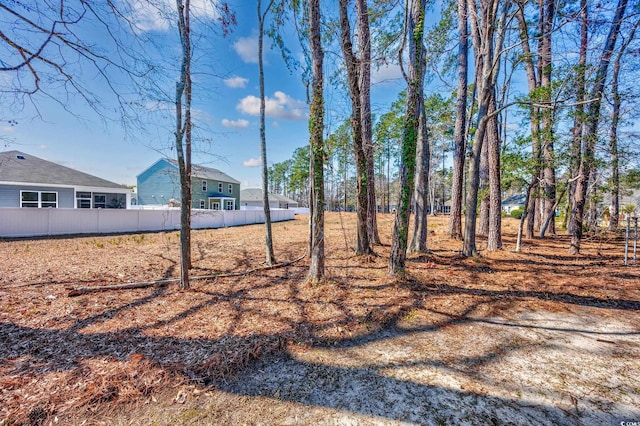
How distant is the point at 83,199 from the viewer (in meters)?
14.5

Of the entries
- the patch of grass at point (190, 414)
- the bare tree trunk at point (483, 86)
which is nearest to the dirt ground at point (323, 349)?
the patch of grass at point (190, 414)

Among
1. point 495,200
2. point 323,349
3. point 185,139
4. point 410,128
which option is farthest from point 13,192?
point 495,200

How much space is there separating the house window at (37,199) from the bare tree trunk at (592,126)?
845 inches

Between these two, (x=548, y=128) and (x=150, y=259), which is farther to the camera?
(x=548, y=128)

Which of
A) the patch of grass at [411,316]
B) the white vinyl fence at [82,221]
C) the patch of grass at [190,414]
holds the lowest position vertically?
the patch of grass at [190,414]

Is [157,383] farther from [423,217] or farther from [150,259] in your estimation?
[423,217]

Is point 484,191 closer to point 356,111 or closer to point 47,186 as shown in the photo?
point 356,111

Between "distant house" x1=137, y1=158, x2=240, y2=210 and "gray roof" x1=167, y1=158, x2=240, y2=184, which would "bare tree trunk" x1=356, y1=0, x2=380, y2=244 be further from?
"distant house" x1=137, y1=158, x2=240, y2=210

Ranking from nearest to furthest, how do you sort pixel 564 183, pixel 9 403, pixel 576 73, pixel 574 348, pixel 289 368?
pixel 9 403
pixel 289 368
pixel 574 348
pixel 576 73
pixel 564 183

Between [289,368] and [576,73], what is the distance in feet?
30.1

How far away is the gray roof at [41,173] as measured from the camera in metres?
11.8

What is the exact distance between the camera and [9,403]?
1774 millimetres

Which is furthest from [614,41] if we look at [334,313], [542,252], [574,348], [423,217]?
[334,313]

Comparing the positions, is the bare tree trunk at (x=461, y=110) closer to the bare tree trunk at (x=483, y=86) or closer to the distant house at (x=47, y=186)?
the bare tree trunk at (x=483, y=86)
